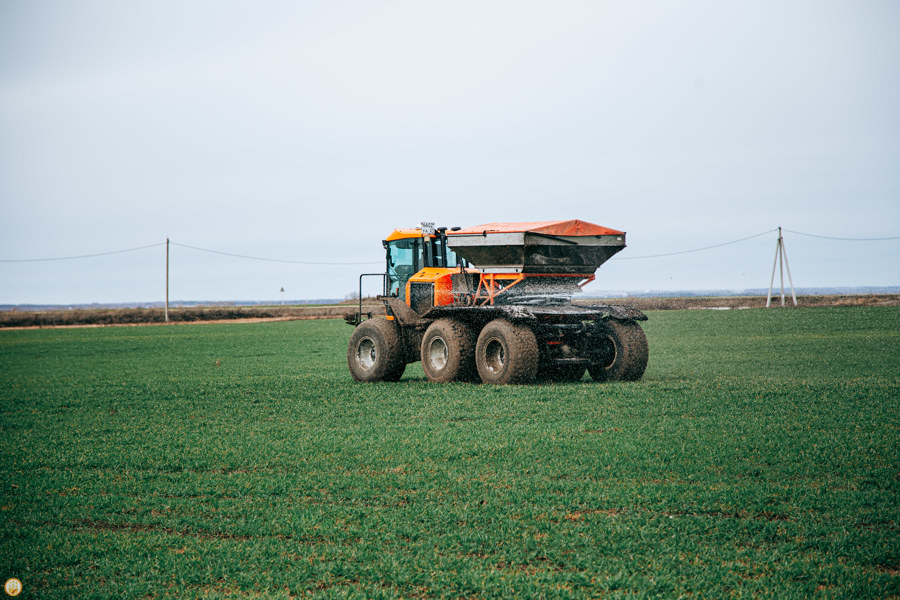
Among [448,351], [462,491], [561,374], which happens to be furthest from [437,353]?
[462,491]

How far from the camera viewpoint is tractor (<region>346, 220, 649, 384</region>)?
14.8 meters

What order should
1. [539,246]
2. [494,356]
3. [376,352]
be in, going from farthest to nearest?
[376,352], [494,356], [539,246]

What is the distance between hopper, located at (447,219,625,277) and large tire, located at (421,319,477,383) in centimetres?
134

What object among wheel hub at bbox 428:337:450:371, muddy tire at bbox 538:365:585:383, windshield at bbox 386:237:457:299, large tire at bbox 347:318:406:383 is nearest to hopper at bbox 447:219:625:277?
windshield at bbox 386:237:457:299

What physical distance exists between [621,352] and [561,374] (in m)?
1.45

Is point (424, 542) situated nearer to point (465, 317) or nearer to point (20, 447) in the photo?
point (20, 447)

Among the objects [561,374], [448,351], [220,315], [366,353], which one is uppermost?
[220,315]

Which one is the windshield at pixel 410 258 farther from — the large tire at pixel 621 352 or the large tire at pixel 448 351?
the large tire at pixel 621 352

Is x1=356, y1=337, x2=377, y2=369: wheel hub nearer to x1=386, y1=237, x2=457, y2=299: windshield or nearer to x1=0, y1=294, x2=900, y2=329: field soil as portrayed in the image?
x1=386, y1=237, x2=457, y2=299: windshield

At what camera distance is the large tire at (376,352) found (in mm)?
16703

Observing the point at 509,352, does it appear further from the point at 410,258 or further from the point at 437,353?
the point at 410,258

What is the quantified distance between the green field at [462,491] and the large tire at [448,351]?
0.86m

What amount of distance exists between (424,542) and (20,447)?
674 cm

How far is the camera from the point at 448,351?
15.5m
